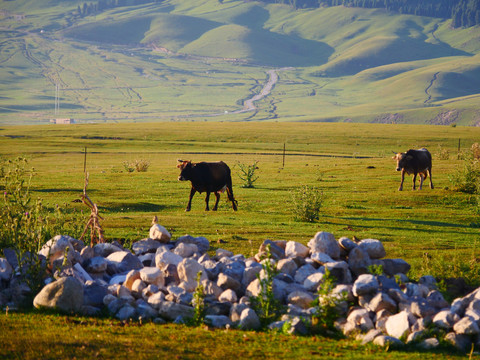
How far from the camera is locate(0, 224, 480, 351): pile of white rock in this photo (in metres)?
11.9

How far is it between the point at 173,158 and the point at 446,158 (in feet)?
91.6

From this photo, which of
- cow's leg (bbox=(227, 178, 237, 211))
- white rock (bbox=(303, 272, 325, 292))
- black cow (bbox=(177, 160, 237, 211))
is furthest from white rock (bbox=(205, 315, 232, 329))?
cow's leg (bbox=(227, 178, 237, 211))

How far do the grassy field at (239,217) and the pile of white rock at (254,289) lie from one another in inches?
19.8

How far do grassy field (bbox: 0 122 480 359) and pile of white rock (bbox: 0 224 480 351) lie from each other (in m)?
0.50

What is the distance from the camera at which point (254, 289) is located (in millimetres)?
13141

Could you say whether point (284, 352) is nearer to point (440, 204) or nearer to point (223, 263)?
point (223, 263)

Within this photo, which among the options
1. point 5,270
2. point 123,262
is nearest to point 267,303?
point 123,262

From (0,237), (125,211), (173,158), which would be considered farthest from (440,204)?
(173,158)

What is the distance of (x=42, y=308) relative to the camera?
1275cm

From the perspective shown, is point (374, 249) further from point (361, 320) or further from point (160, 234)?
point (160, 234)

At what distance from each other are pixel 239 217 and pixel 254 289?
13.2 metres

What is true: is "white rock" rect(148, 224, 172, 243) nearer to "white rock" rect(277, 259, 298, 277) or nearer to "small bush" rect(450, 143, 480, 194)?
"white rock" rect(277, 259, 298, 277)

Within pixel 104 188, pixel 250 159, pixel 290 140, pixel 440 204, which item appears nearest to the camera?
pixel 440 204

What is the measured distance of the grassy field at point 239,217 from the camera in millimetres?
10875
